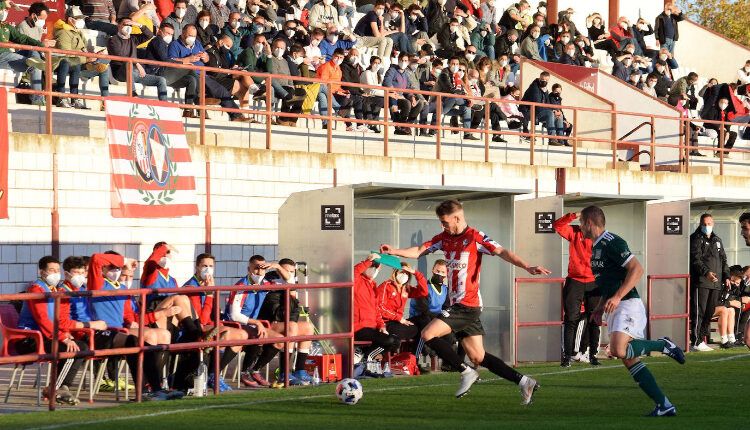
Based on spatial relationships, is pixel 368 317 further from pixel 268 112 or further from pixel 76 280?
pixel 76 280

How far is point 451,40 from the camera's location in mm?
30531

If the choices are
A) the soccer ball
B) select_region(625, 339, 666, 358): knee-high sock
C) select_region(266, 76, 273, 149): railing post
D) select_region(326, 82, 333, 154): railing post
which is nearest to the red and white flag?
select_region(266, 76, 273, 149): railing post

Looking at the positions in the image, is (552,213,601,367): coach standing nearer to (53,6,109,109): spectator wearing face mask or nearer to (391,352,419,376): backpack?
(391,352,419,376): backpack

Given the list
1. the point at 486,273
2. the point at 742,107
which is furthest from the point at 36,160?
the point at 742,107

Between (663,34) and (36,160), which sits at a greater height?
(663,34)

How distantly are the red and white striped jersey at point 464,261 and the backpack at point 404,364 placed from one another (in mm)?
4341

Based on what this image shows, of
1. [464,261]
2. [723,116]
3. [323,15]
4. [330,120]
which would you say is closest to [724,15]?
[723,116]

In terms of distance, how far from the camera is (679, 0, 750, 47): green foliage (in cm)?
5959

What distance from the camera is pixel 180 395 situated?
15430 mm

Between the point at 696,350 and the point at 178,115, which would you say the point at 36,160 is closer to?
the point at 178,115

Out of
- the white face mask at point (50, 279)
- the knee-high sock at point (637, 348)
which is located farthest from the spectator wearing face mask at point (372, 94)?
the knee-high sock at point (637, 348)

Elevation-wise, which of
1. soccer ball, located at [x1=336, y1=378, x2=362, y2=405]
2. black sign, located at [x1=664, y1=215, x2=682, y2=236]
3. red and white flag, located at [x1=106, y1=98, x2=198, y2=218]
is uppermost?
red and white flag, located at [x1=106, y1=98, x2=198, y2=218]

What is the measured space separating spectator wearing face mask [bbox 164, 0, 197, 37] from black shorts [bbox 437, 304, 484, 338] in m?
9.91

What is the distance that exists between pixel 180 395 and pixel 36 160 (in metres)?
3.84
